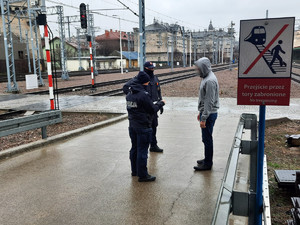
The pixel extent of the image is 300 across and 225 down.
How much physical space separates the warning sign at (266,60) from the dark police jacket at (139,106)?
204cm

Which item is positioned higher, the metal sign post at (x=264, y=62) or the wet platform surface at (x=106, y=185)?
the metal sign post at (x=264, y=62)

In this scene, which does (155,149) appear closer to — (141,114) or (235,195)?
(141,114)

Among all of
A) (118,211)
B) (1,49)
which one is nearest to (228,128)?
(118,211)

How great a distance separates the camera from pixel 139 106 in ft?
15.1

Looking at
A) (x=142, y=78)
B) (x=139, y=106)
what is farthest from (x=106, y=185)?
(x=142, y=78)

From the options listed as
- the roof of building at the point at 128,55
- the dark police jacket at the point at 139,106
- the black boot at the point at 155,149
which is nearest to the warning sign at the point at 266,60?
the dark police jacket at the point at 139,106

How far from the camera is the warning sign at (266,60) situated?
2570 millimetres

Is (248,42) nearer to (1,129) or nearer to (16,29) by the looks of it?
(1,129)

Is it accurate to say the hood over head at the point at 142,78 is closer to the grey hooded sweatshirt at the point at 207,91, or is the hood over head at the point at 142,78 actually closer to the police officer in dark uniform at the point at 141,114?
the police officer in dark uniform at the point at 141,114

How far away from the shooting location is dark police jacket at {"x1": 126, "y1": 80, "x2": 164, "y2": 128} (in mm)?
4559

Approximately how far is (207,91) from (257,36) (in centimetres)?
232

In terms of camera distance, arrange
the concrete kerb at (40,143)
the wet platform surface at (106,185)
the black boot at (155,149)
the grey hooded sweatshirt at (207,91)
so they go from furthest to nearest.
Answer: the black boot at (155,149), the concrete kerb at (40,143), the grey hooded sweatshirt at (207,91), the wet platform surface at (106,185)

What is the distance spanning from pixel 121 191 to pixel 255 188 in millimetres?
2268

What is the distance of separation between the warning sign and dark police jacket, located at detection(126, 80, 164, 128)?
2042 mm
